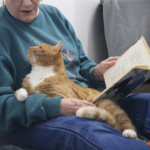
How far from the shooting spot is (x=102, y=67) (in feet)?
4.03

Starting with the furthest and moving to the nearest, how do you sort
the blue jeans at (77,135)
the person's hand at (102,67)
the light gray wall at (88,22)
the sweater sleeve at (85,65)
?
the light gray wall at (88,22)
the sweater sleeve at (85,65)
the person's hand at (102,67)
the blue jeans at (77,135)

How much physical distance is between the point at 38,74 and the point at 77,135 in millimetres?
502

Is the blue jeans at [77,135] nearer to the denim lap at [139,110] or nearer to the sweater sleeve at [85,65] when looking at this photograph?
the denim lap at [139,110]

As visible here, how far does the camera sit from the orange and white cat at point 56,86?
88 centimetres

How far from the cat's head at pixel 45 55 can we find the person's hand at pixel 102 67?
0.31m

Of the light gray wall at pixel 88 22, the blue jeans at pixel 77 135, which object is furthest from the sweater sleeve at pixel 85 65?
the blue jeans at pixel 77 135

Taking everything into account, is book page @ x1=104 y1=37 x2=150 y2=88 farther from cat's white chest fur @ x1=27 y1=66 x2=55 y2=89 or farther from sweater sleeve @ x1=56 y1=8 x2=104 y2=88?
cat's white chest fur @ x1=27 y1=66 x2=55 y2=89

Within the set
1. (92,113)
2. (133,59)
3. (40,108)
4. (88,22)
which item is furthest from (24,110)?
(88,22)

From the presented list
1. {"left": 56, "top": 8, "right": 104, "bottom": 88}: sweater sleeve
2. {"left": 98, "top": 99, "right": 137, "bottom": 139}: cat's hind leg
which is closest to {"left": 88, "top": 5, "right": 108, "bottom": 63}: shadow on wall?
{"left": 56, "top": 8, "right": 104, "bottom": 88}: sweater sleeve

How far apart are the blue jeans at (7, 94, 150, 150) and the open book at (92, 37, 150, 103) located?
17 cm

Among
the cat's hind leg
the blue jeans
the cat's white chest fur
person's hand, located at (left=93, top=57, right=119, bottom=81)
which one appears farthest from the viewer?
person's hand, located at (left=93, top=57, right=119, bottom=81)

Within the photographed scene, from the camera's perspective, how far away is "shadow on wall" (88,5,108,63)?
6.95ft

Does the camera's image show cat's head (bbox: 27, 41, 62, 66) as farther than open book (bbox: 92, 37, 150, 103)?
Yes

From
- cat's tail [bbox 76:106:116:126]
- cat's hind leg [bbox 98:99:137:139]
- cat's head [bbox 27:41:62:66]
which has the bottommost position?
cat's hind leg [bbox 98:99:137:139]
